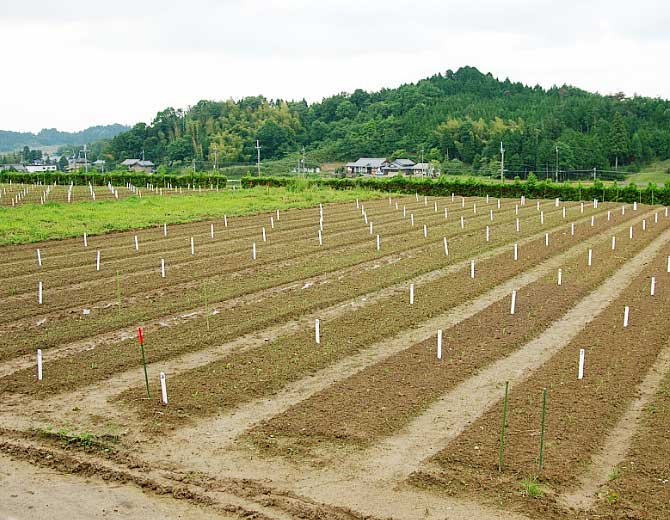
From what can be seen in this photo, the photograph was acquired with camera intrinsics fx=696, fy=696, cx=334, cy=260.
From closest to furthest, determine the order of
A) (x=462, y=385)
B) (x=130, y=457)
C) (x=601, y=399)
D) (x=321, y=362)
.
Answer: (x=130, y=457) < (x=601, y=399) < (x=462, y=385) < (x=321, y=362)

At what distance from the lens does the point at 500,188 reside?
67.9 m

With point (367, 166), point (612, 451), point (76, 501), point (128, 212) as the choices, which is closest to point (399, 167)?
point (367, 166)

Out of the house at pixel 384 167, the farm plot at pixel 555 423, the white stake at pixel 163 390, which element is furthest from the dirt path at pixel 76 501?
the house at pixel 384 167

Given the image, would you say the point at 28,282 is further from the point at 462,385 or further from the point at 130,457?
the point at 462,385

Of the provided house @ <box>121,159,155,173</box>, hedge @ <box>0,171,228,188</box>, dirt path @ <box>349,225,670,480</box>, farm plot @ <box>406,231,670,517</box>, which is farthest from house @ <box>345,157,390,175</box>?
farm plot @ <box>406,231,670,517</box>

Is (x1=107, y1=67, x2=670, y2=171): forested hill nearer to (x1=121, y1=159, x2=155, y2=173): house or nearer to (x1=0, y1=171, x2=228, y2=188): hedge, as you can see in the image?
(x1=121, y1=159, x2=155, y2=173): house

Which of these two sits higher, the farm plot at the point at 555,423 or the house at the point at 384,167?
the house at the point at 384,167

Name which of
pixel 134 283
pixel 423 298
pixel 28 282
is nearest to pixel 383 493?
pixel 423 298

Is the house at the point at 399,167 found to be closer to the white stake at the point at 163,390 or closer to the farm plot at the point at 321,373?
the farm plot at the point at 321,373

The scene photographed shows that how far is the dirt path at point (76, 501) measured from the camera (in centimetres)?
901

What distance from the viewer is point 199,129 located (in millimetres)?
166875

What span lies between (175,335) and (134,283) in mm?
6814

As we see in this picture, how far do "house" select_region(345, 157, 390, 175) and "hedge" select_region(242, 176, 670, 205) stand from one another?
155ft

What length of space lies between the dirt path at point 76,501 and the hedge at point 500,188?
2284 inches
